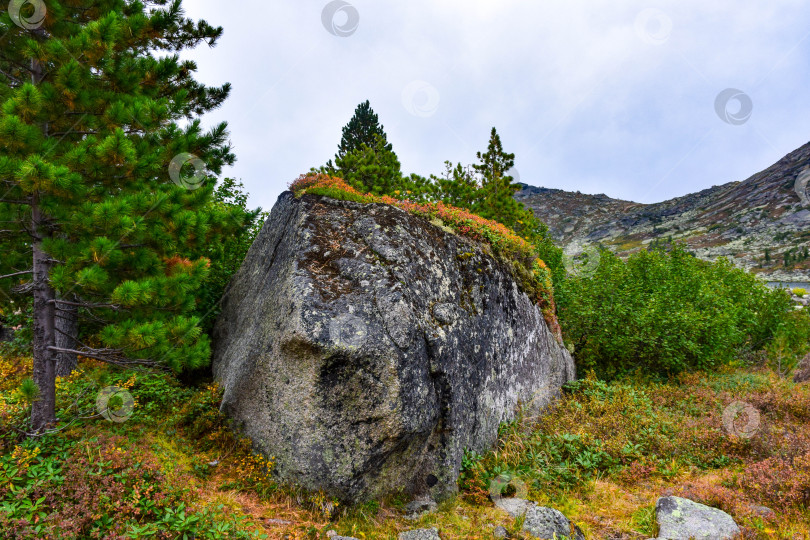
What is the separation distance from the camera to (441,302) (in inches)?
311

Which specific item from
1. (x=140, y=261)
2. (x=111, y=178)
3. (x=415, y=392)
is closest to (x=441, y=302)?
(x=415, y=392)

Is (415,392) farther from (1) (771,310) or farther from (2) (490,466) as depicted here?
(1) (771,310)

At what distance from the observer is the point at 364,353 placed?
6137 millimetres

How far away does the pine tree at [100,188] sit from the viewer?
207 inches

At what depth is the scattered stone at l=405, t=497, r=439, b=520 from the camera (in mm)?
5980

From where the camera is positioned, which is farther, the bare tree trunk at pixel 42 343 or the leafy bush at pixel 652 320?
the leafy bush at pixel 652 320

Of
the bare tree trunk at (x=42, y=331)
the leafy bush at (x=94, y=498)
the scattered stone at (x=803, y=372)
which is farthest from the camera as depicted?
the scattered stone at (x=803, y=372)

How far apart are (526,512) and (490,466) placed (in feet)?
5.08

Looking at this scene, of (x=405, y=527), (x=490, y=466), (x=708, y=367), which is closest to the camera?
(x=405, y=527)

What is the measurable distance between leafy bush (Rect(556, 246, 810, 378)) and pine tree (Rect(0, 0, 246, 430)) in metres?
14.2

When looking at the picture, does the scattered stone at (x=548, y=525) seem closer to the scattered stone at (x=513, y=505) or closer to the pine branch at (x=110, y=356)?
the scattered stone at (x=513, y=505)

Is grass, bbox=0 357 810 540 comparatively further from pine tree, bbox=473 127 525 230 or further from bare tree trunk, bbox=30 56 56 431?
pine tree, bbox=473 127 525 230

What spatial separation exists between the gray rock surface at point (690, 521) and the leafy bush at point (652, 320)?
29.2 feet

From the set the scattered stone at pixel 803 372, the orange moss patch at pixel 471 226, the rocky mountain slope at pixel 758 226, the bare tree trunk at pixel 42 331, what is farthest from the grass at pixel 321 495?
the rocky mountain slope at pixel 758 226
